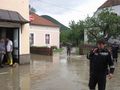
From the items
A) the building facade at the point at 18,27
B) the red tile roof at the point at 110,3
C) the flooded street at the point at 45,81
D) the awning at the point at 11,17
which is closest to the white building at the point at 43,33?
the red tile roof at the point at 110,3

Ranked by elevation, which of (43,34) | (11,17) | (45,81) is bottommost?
(45,81)

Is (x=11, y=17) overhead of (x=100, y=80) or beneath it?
overhead

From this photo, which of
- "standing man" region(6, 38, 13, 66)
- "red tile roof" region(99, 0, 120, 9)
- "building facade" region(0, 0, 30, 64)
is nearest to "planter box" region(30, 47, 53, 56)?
"building facade" region(0, 0, 30, 64)

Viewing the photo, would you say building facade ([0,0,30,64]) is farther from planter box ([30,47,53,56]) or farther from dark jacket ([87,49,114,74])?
dark jacket ([87,49,114,74])

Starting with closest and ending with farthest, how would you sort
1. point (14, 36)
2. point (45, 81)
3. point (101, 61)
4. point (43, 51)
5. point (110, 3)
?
point (101, 61) → point (45, 81) → point (14, 36) → point (43, 51) → point (110, 3)

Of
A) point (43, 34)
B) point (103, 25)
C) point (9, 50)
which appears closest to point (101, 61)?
point (9, 50)

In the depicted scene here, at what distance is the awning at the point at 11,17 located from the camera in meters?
20.3

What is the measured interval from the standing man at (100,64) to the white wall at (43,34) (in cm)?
3451

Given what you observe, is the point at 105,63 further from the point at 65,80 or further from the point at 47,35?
the point at 47,35

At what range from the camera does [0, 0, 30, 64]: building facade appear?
21.0 meters

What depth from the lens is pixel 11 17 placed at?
68.4 feet

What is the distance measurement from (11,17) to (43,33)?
1031 inches

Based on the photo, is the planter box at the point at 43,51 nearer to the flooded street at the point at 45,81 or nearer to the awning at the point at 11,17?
the awning at the point at 11,17

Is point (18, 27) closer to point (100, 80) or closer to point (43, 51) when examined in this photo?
point (43, 51)
